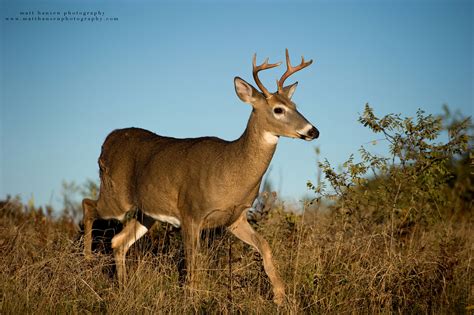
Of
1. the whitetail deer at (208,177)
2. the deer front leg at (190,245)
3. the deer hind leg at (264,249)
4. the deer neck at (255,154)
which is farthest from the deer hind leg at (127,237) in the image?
the deer neck at (255,154)

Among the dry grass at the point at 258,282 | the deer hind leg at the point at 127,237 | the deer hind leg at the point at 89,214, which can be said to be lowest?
the dry grass at the point at 258,282

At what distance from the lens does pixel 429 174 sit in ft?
26.1

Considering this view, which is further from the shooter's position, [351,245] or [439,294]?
[351,245]

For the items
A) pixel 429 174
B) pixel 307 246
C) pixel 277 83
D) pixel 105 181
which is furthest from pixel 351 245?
pixel 105 181

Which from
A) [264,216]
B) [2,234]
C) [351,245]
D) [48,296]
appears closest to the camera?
[48,296]

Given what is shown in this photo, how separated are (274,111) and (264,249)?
155 cm

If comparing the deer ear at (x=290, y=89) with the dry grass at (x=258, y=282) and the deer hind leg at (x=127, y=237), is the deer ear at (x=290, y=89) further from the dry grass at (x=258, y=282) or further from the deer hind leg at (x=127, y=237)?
the deer hind leg at (x=127, y=237)

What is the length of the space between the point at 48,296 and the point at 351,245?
321cm

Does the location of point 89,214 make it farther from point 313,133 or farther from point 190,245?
point 313,133

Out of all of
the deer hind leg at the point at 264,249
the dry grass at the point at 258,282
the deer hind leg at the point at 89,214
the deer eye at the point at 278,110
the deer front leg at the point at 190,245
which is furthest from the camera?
the deer hind leg at the point at 89,214

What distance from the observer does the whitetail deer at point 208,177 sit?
7113 millimetres

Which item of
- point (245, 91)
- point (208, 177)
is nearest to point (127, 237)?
point (208, 177)

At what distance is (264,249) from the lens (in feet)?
22.7

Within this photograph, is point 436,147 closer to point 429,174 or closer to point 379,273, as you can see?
point 429,174
